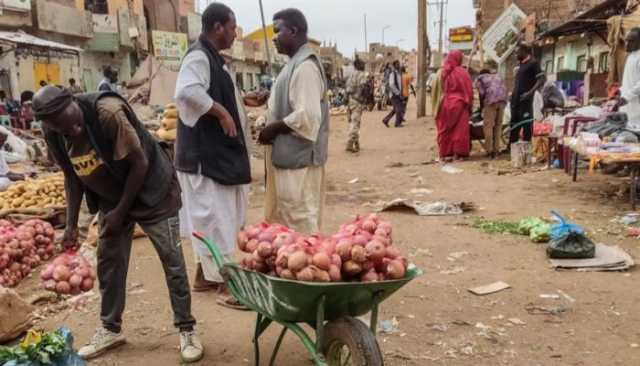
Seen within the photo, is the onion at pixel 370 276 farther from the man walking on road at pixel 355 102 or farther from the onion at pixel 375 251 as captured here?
the man walking on road at pixel 355 102

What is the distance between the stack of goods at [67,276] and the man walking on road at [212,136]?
87cm

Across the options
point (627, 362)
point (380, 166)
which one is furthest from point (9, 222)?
point (380, 166)

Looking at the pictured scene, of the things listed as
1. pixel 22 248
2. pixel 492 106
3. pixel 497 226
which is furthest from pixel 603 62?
pixel 22 248

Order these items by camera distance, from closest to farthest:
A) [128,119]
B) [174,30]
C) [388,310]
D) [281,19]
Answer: [128,119]
[281,19]
[388,310]
[174,30]

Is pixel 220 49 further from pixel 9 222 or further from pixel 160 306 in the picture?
pixel 9 222

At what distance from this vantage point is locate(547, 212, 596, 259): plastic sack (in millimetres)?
4828

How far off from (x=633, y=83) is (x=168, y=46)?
26.0m

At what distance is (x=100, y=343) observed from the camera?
11.3 ft

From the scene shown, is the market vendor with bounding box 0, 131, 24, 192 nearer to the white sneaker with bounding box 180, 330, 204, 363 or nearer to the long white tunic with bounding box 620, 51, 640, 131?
the white sneaker with bounding box 180, 330, 204, 363

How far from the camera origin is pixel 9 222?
6.02 metres

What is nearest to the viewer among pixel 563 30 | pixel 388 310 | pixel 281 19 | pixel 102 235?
pixel 102 235

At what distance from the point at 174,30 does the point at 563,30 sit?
1010 inches

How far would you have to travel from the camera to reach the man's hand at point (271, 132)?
3757 millimetres

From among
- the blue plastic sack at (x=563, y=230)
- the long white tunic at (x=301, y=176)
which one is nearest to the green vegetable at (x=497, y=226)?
the blue plastic sack at (x=563, y=230)
